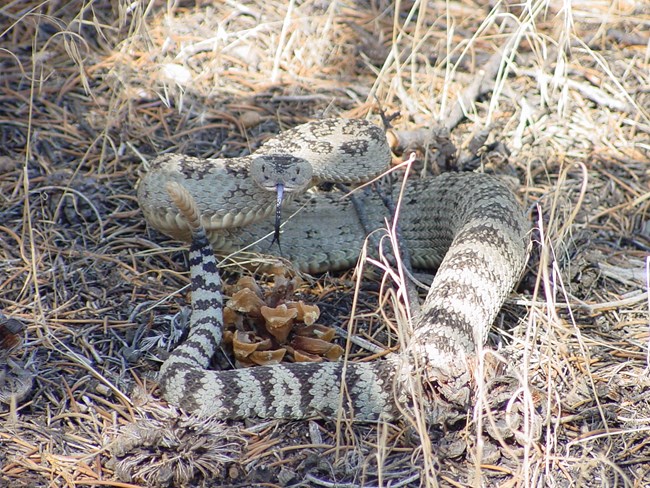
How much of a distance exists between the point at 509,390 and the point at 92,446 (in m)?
1.81

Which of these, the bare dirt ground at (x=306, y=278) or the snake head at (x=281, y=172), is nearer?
the bare dirt ground at (x=306, y=278)

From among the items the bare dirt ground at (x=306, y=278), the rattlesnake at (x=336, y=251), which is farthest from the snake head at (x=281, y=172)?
the bare dirt ground at (x=306, y=278)

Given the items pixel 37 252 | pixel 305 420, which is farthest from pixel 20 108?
pixel 305 420

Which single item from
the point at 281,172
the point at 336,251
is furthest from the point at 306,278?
the point at 281,172

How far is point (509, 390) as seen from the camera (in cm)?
335

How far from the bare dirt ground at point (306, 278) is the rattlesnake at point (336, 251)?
6.0 inches

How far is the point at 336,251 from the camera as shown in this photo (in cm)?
501

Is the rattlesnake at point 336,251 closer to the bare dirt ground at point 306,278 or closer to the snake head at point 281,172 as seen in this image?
the snake head at point 281,172

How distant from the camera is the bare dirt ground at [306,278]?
321 centimetres

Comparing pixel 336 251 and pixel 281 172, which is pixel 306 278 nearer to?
pixel 336 251

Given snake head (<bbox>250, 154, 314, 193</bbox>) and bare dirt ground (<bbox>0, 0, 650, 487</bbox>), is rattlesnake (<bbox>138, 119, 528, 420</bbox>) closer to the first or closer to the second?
snake head (<bbox>250, 154, 314, 193</bbox>)

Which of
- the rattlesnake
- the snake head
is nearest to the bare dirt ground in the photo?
the rattlesnake

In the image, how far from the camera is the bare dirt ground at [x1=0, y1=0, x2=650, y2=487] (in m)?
3.21

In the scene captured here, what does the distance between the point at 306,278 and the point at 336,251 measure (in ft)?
1.11
